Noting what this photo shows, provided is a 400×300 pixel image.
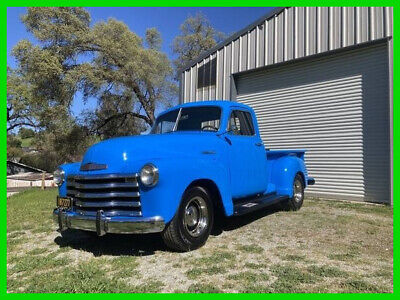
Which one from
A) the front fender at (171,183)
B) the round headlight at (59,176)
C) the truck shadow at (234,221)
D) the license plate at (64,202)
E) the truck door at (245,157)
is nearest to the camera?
the front fender at (171,183)

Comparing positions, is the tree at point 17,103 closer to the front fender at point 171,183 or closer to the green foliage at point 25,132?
the green foliage at point 25,132

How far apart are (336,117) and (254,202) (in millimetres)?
5558

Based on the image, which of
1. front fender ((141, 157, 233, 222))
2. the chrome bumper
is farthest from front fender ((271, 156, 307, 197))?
the chrome bumper

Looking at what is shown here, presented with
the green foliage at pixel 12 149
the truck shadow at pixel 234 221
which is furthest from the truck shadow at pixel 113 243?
the green foliage at pixel 12 149

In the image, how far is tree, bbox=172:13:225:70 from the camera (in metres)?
34.4

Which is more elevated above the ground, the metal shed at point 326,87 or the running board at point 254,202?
the metal shed at point 326,87

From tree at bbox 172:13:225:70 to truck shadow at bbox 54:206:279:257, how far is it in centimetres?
2971

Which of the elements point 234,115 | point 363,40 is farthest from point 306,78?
point 234,115

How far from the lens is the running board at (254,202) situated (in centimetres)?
537

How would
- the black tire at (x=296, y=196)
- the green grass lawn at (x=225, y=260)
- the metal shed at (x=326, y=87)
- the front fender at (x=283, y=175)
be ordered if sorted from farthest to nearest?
the metal shed at (x=326, y=87) → the black tire at (x=296, y=196) → the front fender at (x=283, y=175) → the green grass lawn at (x=225, y=260)

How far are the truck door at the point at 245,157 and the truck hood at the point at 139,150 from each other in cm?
81

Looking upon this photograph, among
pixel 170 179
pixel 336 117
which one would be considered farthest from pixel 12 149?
pixel 170 179

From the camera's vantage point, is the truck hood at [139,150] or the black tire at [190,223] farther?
the black tire at [190,223]

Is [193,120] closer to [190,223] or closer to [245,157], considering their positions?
[245,157]
